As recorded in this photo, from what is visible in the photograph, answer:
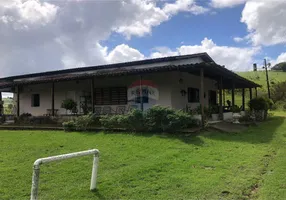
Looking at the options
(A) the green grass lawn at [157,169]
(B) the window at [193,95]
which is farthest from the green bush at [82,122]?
(B) the window at [193,95]

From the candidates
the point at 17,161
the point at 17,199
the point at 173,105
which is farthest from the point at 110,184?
the point at 173,105

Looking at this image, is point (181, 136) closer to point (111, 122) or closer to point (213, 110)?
point (111, 122)

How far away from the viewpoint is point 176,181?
507 cm

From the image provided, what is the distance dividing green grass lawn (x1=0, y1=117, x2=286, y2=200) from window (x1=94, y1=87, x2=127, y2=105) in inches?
232

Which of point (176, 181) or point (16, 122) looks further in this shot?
point (16, 122)

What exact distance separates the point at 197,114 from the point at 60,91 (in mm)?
9725

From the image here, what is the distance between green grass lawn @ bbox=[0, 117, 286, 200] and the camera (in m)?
4.53

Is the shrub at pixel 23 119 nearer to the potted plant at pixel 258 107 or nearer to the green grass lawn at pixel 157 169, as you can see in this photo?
the green grass lawn at pixel 157 169

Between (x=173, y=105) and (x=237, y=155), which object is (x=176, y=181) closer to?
(x=237, y=155)

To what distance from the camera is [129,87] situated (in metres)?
15.4

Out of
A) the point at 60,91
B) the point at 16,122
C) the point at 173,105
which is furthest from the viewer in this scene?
the point at 60,91

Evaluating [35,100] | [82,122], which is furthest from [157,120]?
[35,100]

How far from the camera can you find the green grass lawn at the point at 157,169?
14.9 ft

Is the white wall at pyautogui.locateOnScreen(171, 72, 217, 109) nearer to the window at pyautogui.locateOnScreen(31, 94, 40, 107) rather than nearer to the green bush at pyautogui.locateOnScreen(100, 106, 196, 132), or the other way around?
the green bush at pyautogui.locateOnScreen(100, 106, 196, 132)
